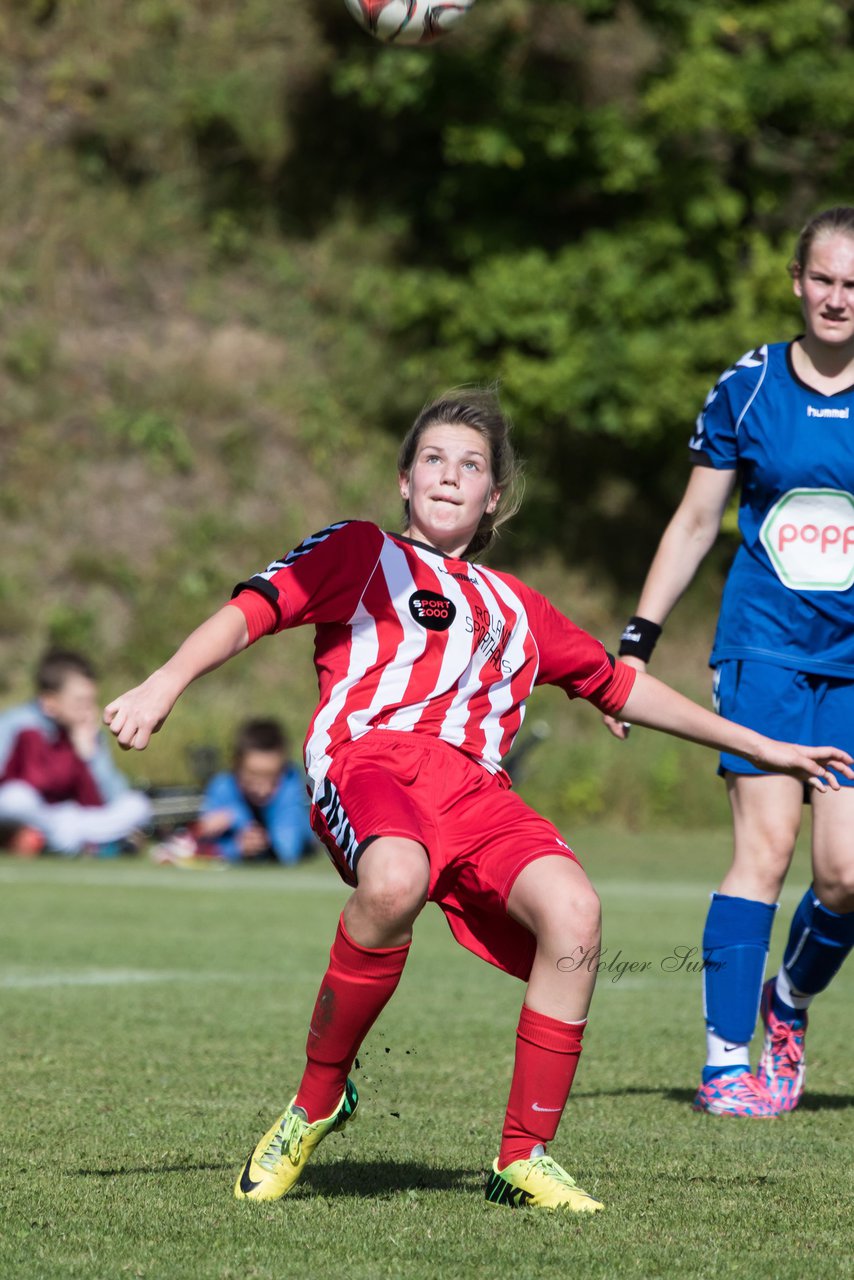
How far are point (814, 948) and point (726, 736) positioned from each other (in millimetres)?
1099

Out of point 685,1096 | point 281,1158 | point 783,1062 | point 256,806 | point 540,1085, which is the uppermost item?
point 540,1085

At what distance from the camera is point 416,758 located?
3.22m

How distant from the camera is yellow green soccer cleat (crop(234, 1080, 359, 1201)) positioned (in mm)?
2971

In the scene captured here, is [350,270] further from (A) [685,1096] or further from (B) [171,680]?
(B) [171,680]

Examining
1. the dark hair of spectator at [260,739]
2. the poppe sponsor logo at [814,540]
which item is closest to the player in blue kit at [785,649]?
the poppe sponsor logo at [814,540]

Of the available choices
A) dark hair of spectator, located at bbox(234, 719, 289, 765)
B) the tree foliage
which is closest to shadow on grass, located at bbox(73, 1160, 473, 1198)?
dark hair of spectator, located at bbox(234, 719, 289, 765)

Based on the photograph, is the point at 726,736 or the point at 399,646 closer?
the point at 399,646

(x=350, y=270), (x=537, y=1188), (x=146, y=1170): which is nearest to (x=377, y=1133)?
(x=146, y=1170)

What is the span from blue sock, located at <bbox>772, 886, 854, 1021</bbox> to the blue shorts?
1.14ft

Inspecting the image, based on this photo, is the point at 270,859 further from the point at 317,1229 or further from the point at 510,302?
the point at 317,1229

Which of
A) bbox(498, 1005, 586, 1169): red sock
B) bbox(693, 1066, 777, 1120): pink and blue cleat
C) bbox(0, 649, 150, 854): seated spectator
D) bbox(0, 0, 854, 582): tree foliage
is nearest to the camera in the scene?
bbox(498, 1005, 586, 1169): red sock

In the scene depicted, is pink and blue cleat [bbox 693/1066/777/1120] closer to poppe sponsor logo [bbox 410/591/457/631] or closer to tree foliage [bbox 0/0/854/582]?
poppe sponsor logo [bbox 410/591/457/631]

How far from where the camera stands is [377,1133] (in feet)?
12.1

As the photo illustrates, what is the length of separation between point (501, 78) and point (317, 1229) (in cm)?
1672
